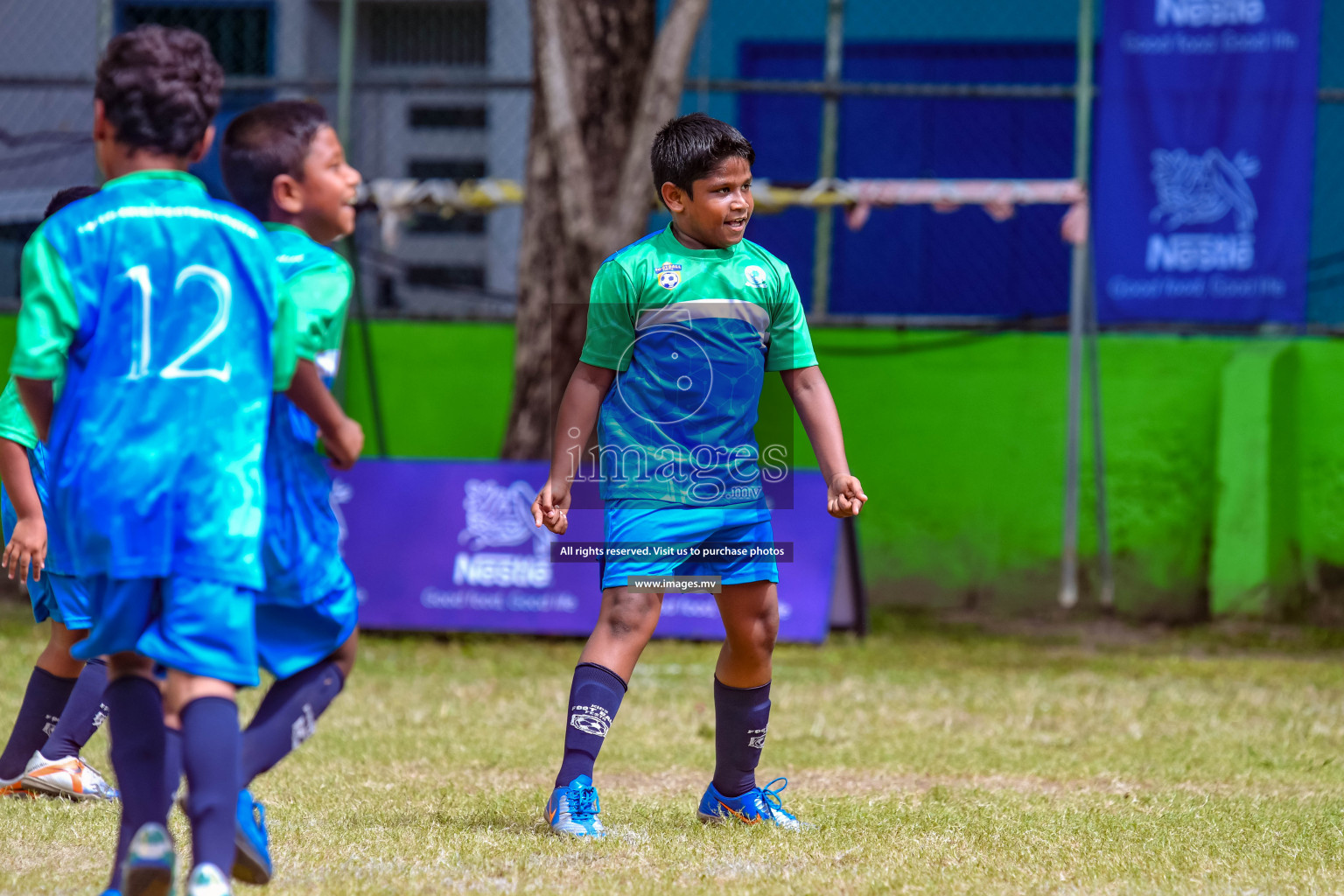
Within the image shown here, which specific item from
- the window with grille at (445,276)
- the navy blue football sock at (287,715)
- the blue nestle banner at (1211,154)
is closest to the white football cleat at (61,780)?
the navy blue football sock at (287,715)

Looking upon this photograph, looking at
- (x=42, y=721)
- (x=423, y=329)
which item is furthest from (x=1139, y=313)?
(x=42, y=721)

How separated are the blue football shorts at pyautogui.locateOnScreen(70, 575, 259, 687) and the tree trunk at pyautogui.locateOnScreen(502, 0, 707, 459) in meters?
5.35

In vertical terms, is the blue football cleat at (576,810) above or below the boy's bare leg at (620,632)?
below

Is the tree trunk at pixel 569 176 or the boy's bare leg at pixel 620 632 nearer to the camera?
the boy's bare leg at pixel 620 632

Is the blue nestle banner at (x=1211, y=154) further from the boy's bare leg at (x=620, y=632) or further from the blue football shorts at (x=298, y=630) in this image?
the blue football shorts at (x=298, y=630)

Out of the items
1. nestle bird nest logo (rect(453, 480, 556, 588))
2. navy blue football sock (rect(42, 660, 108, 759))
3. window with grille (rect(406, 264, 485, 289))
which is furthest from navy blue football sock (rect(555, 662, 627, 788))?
window with grille (rect(406, 264, 485, 289))

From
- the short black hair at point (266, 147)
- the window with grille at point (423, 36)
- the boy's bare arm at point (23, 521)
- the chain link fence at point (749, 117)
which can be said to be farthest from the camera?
the window with grille at point (423, 36)

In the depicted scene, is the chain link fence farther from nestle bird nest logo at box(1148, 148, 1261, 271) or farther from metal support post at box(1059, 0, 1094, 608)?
nestle bird nest logo at box(1148, 148, 1261, 271)

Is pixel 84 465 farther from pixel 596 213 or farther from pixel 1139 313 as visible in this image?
pixel 1139 313

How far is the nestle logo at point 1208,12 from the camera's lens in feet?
26.1

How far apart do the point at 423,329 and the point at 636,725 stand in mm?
4511

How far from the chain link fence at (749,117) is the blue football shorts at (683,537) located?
543 cm

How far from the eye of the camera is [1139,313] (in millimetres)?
8125

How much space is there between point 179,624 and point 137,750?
0.30 metres
